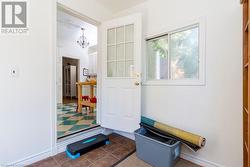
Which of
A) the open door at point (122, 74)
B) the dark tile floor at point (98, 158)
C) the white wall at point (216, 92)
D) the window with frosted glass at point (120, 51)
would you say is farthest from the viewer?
the window with frosted glass at point (120, 51)

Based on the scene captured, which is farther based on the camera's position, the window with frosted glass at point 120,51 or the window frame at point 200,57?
the window with frosted glass at point 120,51

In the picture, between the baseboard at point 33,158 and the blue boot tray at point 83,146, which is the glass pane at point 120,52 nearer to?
the blue boot tray at point 83,146

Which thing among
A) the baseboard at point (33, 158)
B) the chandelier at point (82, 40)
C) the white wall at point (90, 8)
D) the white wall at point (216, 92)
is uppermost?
the chandelier at point (82, 40)

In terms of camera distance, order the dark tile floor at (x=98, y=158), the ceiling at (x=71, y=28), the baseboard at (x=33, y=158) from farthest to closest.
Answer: the ceiling at (x=71, y=28)
the dark tile floor at (x=98, y=158)
the baseboard at (x=33, y=158)

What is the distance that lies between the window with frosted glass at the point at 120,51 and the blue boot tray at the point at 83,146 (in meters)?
1.11

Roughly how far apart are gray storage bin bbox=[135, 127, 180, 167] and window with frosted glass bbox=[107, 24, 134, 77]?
104 centimetres

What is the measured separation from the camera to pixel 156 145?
1606 mm

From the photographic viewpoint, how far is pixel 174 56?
6.67 feet

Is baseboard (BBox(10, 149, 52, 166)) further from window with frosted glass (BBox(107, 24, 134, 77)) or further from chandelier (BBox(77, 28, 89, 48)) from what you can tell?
chandelier (BBox(77, 28, 89, 48))

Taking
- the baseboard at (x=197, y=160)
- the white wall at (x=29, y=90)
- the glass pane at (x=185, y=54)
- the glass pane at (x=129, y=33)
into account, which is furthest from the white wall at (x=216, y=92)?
the white wall at (x=29, y=90)

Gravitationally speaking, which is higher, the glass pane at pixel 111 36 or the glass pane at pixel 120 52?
the glass pane at pixel 111 36

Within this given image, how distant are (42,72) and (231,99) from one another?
226 cm

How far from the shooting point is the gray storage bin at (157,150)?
59.7 inches

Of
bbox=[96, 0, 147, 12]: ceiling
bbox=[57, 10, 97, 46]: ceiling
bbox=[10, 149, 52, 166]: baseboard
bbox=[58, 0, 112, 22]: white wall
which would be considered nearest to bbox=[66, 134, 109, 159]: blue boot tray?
bbox=[10, 149, 52, 166]: baseboard
